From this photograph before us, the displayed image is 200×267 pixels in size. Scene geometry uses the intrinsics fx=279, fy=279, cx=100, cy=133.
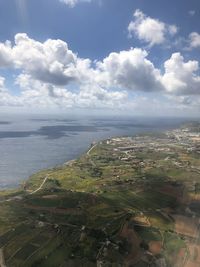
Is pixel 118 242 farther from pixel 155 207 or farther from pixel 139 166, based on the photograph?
pixel 139 166

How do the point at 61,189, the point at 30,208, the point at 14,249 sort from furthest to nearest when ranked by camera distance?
the point at 61,189 < the point at 30,208 < the point at 14,249

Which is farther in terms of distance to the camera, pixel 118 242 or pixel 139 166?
pixel 139 166

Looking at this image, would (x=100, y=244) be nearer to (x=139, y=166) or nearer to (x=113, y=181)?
(x=113, y=181)

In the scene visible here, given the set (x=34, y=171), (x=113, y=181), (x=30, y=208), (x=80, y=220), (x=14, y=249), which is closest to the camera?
(x=14, y=249)

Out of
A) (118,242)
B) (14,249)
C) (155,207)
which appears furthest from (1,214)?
(155,207)

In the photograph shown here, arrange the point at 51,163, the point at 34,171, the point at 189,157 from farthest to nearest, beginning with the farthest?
1. the point at 189,157
2. the point at 51,163
3. the point at 34,171

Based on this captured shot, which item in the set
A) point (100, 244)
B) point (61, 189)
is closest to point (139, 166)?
point (61, 189)
